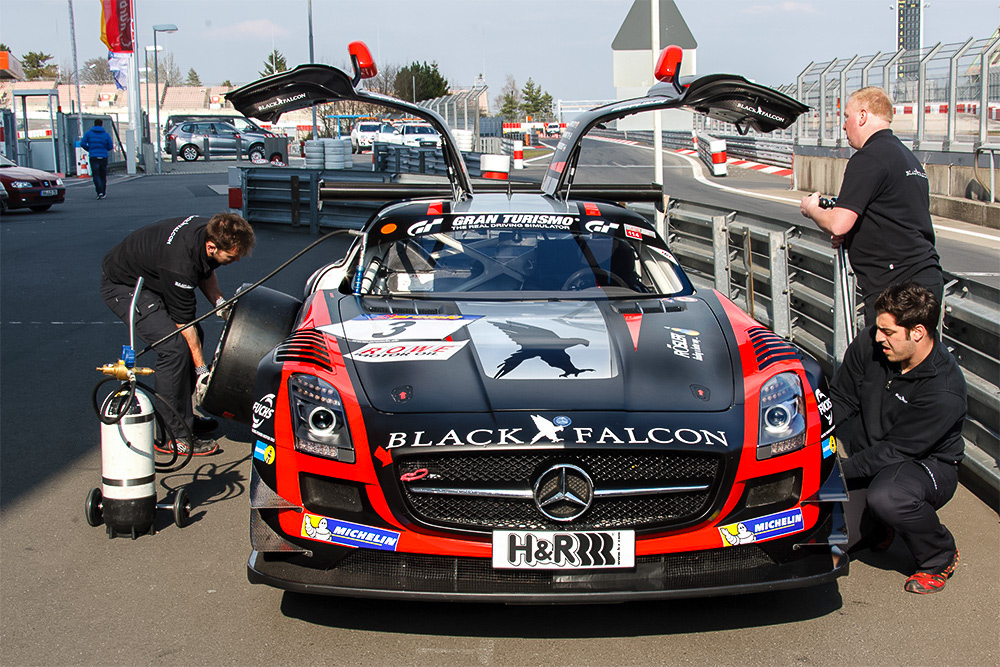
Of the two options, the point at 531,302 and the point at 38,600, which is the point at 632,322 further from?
the point at 38,600

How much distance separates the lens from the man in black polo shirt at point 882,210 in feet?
16.6

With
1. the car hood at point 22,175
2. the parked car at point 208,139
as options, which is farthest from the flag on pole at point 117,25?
the car hood at point 22,175

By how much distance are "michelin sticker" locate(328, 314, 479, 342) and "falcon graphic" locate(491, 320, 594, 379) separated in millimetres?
207

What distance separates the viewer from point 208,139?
44406mm

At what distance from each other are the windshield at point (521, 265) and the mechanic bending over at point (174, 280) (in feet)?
2.64

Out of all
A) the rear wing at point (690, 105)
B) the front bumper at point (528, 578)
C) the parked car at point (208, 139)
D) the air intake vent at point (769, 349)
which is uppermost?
the parked car at point (208, 139)

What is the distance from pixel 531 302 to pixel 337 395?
4.73ft

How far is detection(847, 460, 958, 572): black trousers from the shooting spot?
4055 mm

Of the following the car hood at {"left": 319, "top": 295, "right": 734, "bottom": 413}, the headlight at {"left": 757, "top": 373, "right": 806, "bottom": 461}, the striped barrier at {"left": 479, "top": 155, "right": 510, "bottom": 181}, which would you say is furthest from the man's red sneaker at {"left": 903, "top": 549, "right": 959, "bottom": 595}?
the striped barrier at {"left": 479, "top": 155, "right": 510, "bottom": 181}

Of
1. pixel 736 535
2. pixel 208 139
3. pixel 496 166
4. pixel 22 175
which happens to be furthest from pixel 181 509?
pixel 208 139

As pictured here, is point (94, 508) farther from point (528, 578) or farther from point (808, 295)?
point (808, 295)

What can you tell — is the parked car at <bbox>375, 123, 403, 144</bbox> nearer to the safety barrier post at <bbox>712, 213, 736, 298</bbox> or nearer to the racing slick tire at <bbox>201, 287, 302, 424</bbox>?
the safety barrier post at <bbox>712, 213, 736, 298</bbox>

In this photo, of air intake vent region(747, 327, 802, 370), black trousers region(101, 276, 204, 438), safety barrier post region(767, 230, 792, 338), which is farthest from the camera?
safety barrier post region(767, 230, 792, 338)

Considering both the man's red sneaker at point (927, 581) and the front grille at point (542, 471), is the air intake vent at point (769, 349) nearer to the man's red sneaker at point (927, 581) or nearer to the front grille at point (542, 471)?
the front grille at point (542, 471)
